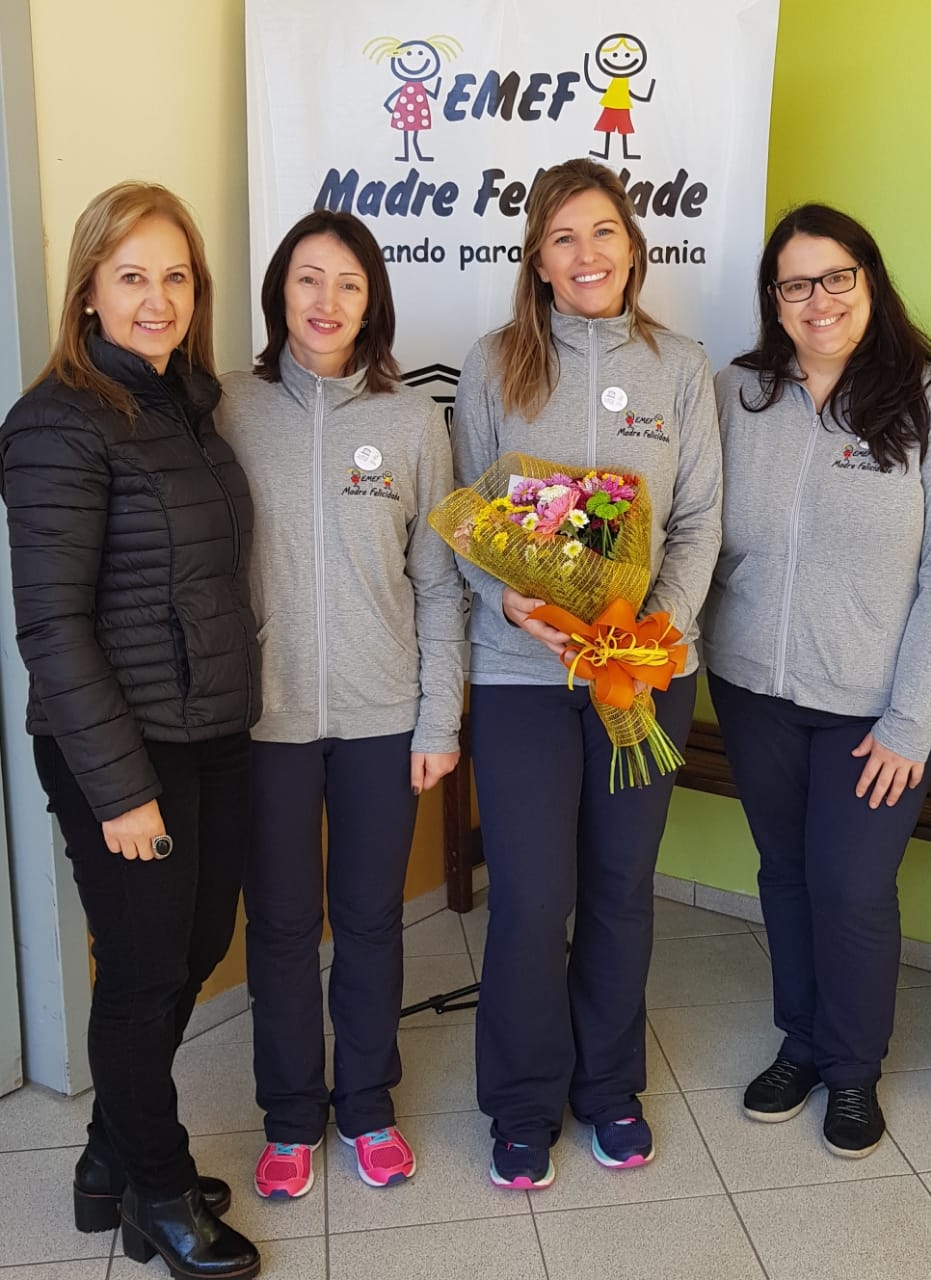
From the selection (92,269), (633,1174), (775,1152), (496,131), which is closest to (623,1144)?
(633,1174)

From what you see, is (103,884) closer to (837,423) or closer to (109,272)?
(109,272)

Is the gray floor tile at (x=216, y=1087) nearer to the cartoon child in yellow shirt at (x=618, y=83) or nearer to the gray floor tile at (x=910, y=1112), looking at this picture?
the gray floor tile at (x=910, y=1112)

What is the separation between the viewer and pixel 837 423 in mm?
2184

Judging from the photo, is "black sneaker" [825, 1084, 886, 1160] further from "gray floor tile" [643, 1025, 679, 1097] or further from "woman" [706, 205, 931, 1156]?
"gray floor tile" [643, 1025, 679, 1097]

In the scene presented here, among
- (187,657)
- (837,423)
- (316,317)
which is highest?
(316,317)

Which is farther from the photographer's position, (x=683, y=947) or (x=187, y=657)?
(x=683, y=947)

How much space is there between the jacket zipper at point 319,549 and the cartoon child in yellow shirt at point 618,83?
977 mm

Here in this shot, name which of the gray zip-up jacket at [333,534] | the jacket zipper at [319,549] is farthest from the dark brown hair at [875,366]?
the jacket zipper at [319,549]

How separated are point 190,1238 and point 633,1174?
829mm

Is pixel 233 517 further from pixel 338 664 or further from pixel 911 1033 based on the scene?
pixel 911 1033

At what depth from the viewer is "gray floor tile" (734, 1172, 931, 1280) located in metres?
2.02

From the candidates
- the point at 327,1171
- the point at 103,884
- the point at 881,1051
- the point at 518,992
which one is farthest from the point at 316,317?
the point at 881,1051

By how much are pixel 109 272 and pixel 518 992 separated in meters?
1.40

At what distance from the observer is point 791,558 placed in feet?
7.22
